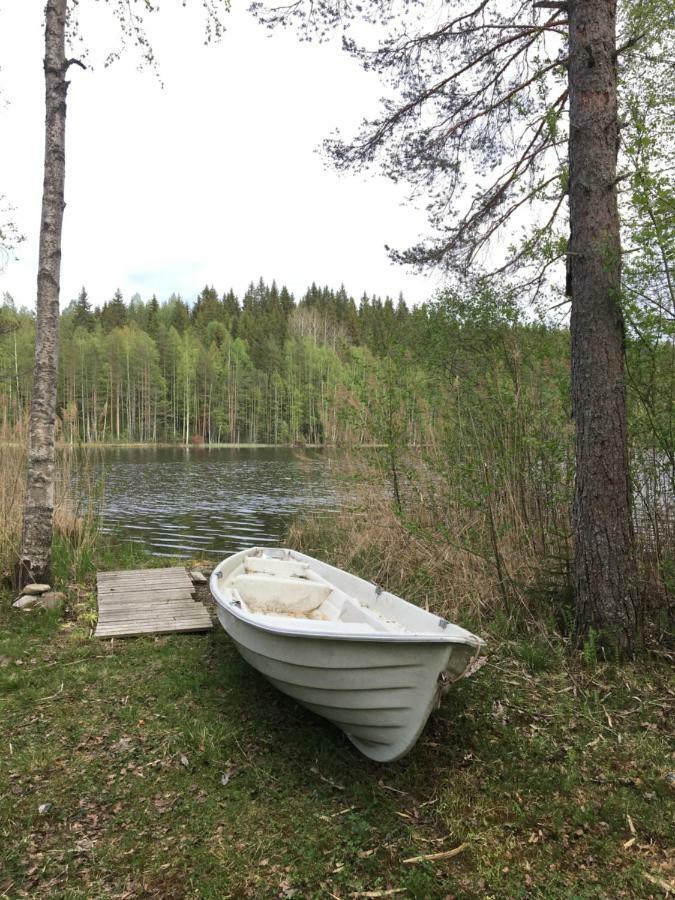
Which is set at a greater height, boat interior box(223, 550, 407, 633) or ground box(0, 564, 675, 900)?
boat interior box(223, 550, 407, 633)

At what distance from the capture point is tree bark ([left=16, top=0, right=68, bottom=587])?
525cm

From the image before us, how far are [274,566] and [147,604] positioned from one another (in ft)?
4.38

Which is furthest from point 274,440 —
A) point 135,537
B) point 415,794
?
point 415,794

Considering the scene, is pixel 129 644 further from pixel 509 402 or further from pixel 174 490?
pixel 174 490

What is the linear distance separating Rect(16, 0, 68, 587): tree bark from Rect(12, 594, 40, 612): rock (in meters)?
0.24

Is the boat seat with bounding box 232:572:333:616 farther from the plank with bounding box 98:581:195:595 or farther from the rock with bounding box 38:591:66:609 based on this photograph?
the rock with bounding box 38:591:66:609

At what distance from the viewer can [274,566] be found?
542 centimetres

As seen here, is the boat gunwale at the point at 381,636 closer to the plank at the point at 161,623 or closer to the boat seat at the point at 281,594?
the boat seat at the point at 281,594

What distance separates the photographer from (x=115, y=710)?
11.6 feet

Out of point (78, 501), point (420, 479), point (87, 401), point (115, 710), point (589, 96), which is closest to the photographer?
point (115, 710)

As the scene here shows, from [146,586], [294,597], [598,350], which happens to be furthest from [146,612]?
[598,350]

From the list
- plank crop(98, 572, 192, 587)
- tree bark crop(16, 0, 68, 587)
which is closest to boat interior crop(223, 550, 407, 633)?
plank crop(98, 572, 192, 587)

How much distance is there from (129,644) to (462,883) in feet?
10.9

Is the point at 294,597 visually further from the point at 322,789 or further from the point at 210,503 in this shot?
the point at 210,503
